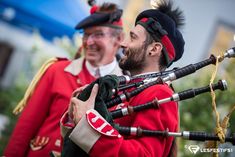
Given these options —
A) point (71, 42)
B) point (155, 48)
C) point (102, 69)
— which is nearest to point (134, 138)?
point (155, 48)

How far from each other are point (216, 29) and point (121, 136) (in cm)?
914

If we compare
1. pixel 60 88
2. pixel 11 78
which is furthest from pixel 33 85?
pixel 11 78

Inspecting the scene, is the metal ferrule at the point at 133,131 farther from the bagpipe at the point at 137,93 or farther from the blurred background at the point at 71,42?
the blurred background at the point at 71,42

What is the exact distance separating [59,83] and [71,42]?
3.45 meters

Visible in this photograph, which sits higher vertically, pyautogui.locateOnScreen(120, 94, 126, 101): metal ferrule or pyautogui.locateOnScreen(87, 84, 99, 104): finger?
pyautogui.locateOnScreen(87, 84, 99, 104): finger

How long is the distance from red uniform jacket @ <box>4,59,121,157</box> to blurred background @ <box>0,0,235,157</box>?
2.87ft

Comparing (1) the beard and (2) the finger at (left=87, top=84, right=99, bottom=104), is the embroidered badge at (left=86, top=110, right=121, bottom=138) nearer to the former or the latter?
(2) the finger at (left=87, top=84, right=99, bottom=104)

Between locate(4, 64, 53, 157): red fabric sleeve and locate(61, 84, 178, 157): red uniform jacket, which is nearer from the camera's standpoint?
locate(61, 84, 178, 157): red uniform jacket

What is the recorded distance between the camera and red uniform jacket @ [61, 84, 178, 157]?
2348mm

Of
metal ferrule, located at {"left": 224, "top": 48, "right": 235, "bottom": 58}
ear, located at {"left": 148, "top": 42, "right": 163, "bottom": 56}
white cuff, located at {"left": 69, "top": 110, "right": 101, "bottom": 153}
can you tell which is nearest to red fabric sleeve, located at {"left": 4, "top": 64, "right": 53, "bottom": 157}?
ear, located at {"left": 148, "top": 42, "right": 163, "bottom": 56}

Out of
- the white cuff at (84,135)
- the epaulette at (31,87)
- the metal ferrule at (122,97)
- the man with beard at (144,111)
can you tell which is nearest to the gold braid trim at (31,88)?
the epaulette at (31,87)

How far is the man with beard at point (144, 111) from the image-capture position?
237 cm

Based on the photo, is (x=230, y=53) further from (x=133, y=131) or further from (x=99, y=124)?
Answer: (x=99, y=124)

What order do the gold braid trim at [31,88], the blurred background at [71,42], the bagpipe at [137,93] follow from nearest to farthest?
the bagpipe at [137,93] → the gold braid trim at [31,88] → the blurred background at [71,42]
